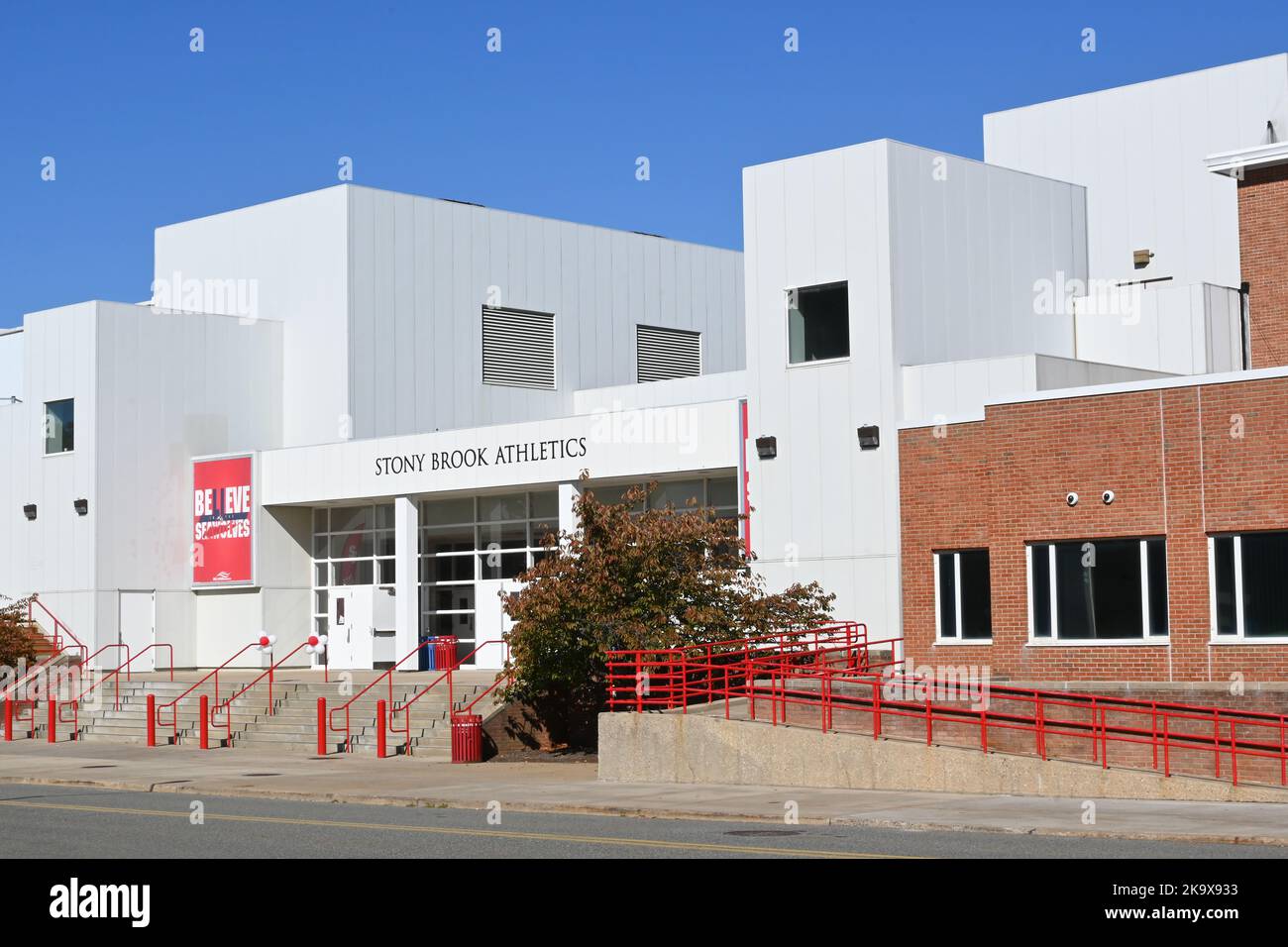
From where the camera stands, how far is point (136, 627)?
42.1 meters

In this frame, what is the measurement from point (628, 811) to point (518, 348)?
27.7m

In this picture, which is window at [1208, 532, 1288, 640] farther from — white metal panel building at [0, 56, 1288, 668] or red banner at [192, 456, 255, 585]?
red banner at [192, 456, 255, 585]

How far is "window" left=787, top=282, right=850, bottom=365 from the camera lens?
1212 inches

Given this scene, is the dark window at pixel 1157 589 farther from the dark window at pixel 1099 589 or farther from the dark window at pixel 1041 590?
the dark window at pixel 1041 590

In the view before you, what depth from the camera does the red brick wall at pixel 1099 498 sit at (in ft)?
79.1

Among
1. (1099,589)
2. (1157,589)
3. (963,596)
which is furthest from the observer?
(963,596)

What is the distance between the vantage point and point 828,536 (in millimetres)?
30266

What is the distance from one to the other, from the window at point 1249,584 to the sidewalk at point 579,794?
5256 millimetres

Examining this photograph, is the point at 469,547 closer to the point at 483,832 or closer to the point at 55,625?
the point at 55,625

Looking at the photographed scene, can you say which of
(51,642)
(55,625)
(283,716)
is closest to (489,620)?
(283,716)

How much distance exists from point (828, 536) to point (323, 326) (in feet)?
59.2

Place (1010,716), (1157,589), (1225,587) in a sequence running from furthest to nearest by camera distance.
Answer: (1157,589), (1225,587), (1010,716)

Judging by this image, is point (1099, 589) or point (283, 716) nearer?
point (1099, 589)

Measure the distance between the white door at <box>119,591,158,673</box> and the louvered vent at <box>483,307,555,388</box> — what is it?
406 inches
